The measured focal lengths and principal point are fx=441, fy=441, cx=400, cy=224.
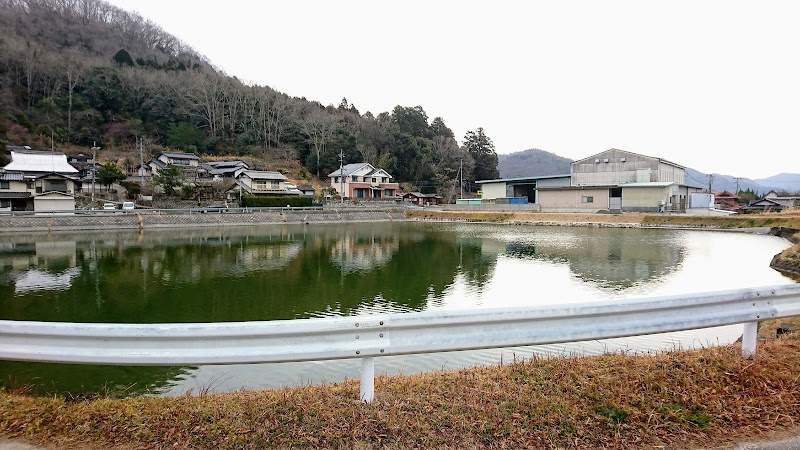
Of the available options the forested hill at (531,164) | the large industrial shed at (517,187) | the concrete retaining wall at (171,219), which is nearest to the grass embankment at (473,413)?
the concrete retaining wall at (171,219)

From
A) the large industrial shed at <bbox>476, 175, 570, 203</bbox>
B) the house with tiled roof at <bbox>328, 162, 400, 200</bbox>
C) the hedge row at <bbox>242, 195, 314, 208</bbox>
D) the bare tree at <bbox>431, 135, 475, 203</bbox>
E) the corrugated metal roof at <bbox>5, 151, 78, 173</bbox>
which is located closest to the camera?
the corrugated metal roof at <bbox>5, 151, 78, 173</bbox>

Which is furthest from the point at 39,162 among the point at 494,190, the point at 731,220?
the point at 731,220

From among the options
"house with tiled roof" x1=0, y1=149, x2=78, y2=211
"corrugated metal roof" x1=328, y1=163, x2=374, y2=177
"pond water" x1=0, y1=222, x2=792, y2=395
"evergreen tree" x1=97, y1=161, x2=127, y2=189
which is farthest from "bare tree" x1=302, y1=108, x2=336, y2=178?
"pond water" x1=0, y1=222, x2=792, y2=395

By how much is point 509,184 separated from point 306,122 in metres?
28.5

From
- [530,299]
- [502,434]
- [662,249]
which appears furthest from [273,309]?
[662,249]

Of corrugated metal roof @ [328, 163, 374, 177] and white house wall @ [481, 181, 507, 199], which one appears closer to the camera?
white house wall @ [481, 181, 507, 199]

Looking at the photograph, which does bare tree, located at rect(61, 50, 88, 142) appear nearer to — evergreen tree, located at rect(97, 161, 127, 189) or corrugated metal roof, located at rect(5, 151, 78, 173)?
corrugated metal roof, located at rect(5, 151, 78, 173)

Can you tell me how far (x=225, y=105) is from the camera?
59.9 m

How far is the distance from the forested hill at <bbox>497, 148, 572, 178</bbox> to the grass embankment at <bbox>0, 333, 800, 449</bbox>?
342 ft

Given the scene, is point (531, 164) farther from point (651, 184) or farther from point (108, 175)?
point (108, 175)

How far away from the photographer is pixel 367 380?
2.54 metres

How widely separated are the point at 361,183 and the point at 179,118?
25.2 metres

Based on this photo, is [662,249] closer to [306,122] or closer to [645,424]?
[645,424]

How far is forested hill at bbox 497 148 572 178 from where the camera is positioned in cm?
10793
